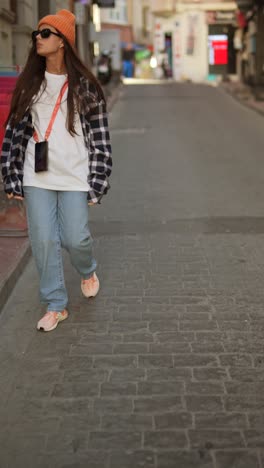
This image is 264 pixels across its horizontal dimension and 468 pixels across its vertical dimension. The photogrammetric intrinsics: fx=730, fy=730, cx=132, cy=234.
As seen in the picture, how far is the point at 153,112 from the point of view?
73.3 ft

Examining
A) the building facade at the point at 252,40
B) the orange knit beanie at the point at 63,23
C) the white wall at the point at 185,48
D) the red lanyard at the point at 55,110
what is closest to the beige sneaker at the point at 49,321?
the red lanyard at the point at 55,110

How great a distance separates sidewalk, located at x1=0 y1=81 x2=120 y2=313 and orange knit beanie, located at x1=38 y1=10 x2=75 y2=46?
5.95 feet

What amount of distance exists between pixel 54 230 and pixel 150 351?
94cm

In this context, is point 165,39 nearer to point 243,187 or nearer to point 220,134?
point 220,134

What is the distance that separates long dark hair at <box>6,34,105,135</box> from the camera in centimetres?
418

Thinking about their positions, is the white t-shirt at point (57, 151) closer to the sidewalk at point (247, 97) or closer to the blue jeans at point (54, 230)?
the blue jeans at point (54, 230)

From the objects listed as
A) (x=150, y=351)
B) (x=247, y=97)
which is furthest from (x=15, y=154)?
(x=247, y=97)

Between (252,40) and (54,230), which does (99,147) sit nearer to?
(54,230)

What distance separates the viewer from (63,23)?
13.7ft

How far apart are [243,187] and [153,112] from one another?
1332cm

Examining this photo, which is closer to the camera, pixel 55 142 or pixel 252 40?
pixel 55 142

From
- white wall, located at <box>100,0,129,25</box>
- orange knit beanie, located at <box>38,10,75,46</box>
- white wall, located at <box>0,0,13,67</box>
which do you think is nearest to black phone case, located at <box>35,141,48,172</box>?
orange knit beanie, located at <box>38,10,75,46</box>

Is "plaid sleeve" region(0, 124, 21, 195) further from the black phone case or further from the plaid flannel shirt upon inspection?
the black phone case

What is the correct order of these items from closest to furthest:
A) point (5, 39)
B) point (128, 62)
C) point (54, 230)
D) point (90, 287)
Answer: point (54, 230) < point (90, 287) < point (5, 39) < point (128, 62)
